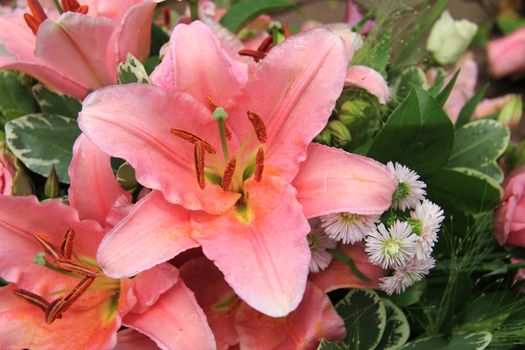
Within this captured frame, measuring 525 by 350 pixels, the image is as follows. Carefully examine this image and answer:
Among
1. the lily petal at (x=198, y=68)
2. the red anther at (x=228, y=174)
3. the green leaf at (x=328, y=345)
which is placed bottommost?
the green leaf at (x=328, y=345)

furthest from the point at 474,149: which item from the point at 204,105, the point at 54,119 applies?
the point at 54,119

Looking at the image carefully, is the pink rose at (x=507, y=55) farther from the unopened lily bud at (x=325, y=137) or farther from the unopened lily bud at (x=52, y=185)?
the unopened lily bud at (x=52, y=185)

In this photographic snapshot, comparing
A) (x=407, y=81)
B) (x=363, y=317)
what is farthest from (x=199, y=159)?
(x=407, y=81)

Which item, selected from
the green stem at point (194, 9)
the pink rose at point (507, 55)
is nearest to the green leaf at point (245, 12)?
the green stem at point (194, 9)

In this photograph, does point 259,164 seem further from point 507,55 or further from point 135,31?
point 507,55

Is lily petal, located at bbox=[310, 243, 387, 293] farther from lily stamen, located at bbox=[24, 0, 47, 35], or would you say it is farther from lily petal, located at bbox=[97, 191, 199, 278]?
lily stamen, located at bbox=[24, 0, 47, 35]

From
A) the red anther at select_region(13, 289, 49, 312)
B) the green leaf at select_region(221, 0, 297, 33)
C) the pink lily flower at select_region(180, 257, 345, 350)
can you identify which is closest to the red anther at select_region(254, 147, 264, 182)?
the pink lily flower at select_region(180, 257, 345, 350)
